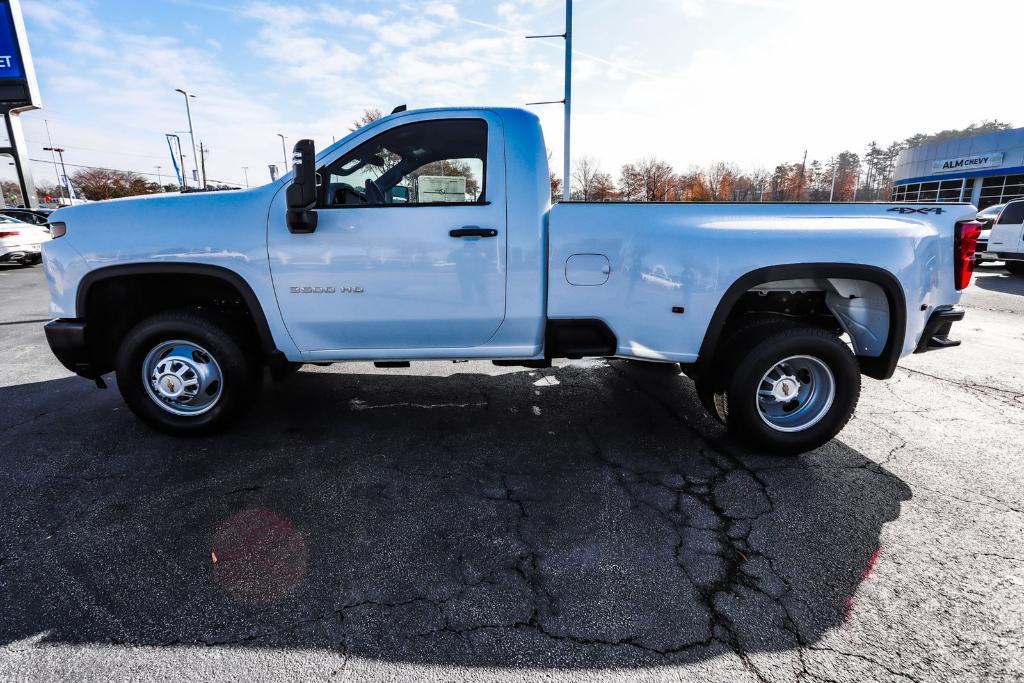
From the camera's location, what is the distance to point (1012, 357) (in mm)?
5820

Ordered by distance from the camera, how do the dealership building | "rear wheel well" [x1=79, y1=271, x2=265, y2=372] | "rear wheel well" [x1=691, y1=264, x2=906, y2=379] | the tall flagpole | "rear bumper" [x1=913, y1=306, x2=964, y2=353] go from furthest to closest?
the dealership building → the tall flagpole → "rear wheel well" [x1=79, y1=271, x2=265, y2=372] → "rear bumper" [x1=913, y1=306, x2=964, y2=353] → "rear wheel well" [x1=691, y1=264, x2=906, y2=379]

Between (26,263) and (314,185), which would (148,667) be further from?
(26,263)

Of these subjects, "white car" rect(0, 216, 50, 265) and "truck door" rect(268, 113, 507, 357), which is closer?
"truck door" rect(268, 113, 507, 357)

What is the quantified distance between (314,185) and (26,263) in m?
16.9

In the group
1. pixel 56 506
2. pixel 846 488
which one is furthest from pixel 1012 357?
pixel 56 506

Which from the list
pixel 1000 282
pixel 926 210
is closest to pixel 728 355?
pixel 926 210

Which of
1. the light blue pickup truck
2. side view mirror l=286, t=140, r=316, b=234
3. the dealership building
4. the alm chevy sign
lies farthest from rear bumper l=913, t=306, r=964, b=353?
the alm chevy sign

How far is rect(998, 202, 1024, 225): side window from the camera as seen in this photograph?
1227cm

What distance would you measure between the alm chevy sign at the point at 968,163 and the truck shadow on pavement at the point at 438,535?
47.2 metres

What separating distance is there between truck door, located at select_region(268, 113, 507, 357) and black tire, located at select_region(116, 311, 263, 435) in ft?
1.50

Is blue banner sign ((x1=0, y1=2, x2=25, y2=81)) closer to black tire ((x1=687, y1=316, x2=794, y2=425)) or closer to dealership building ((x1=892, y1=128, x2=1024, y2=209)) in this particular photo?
black tire ((x1=687, y1=316, x2=794, y2=425))

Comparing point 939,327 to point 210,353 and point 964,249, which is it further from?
point 210,353

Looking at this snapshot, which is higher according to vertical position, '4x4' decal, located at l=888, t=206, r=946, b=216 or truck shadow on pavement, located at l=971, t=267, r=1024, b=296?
'4x4' decal, located at l=888, t=206, r=946, b=216

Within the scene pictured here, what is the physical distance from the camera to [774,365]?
3283mm
